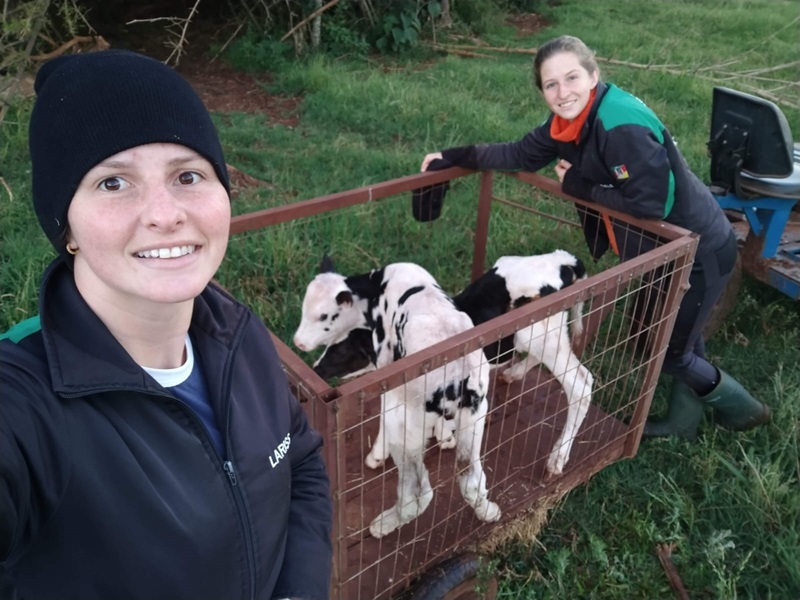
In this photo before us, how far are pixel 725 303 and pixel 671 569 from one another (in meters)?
1.96

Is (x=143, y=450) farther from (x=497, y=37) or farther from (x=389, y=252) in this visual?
(x=497, y=37)

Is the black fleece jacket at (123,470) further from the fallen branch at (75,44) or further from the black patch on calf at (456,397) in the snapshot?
the fallen branch at (75,44)

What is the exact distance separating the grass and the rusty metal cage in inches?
1.7

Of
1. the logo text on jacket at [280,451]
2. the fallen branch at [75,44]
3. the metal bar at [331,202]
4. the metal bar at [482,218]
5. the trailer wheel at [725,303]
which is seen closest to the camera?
the logo text on jacket at [280,451]

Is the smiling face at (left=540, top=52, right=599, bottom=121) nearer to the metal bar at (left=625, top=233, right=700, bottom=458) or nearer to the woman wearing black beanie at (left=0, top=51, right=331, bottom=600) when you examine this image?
the metal bar at (left=625, top=233, right=700, bottom=458)

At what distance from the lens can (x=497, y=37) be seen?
1210 centimetres

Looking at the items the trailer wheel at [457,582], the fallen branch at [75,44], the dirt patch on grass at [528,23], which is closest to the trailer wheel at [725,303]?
the trailer wheel at [457,582]

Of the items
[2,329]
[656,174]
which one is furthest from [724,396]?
[2,329]

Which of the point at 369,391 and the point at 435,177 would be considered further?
the point at 435,177

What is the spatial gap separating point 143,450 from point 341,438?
707mm

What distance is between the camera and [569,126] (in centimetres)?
312

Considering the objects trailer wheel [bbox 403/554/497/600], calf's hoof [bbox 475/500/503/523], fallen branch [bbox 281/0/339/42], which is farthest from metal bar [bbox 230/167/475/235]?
fallen branch [bbox 281/0/339/42]

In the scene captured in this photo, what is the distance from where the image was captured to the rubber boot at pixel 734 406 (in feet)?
A: 11.2

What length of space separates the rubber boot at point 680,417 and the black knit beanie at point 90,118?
301 cm
